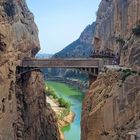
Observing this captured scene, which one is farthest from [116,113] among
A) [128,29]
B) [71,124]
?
[71,124]

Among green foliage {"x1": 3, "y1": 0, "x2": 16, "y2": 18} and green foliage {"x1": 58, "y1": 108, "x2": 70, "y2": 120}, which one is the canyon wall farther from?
green foliage {"x1": 58, "y1": 108, "x2": 70, "y2": 120}

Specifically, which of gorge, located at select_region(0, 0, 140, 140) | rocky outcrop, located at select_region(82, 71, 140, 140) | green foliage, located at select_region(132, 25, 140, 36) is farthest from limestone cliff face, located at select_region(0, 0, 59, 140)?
green foliage, located at select_region(132, 25, 140, 36)

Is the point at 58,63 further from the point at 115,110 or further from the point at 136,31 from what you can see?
the point at 115,110

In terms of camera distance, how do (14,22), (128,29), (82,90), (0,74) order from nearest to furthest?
(128,29) → (0,74) → (14,22) → (82,90)

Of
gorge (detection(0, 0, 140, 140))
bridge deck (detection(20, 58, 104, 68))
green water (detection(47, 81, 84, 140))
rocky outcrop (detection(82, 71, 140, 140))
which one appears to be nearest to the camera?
rocky outcrop (detection(82, 71, 140, 140))

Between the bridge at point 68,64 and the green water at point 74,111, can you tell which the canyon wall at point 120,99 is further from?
the green water at point 74,111

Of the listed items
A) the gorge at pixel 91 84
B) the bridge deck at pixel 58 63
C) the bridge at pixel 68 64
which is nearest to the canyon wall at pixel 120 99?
the gorge at pixel 91 84

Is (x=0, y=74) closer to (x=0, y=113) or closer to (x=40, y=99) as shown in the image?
(x=0, y=113)
